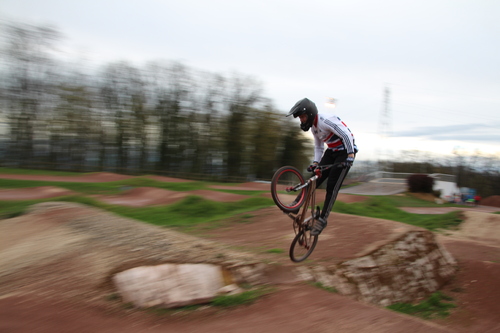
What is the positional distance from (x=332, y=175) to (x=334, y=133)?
77 cm

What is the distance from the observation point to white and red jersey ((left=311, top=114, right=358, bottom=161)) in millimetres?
6613

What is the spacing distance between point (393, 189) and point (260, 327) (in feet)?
133

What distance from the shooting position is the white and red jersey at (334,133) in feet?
21.7

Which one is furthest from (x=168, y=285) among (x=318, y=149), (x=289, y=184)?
(x=318, y=149)

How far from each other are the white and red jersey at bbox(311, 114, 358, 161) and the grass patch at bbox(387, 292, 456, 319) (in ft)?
10.1

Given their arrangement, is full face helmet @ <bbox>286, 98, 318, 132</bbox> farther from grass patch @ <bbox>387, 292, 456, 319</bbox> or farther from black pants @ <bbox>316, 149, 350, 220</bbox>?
grass patch @ <bbox>387, 292, 456, 319</bbox>

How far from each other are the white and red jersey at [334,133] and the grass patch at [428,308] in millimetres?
3083

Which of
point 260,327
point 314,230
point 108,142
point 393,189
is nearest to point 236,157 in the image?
point 108,142

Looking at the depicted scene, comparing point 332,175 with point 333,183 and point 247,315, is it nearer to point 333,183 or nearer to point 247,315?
point 333,183

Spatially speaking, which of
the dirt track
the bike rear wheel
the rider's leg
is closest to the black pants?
the rider's leg

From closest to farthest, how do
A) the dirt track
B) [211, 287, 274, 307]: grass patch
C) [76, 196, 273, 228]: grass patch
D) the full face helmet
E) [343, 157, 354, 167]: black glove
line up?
1. the dirt track
2. [211, 287, 274, 307]: grass patch
3. the full face helmet
4. [343, 157, 354, 167]: black glove
5. [76, 196, 273, 228]: grass patch

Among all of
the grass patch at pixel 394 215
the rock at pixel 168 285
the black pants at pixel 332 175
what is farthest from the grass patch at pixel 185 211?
the rock at pixel 168 285

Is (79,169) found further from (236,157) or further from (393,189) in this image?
(393,189)

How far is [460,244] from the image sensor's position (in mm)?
11883
